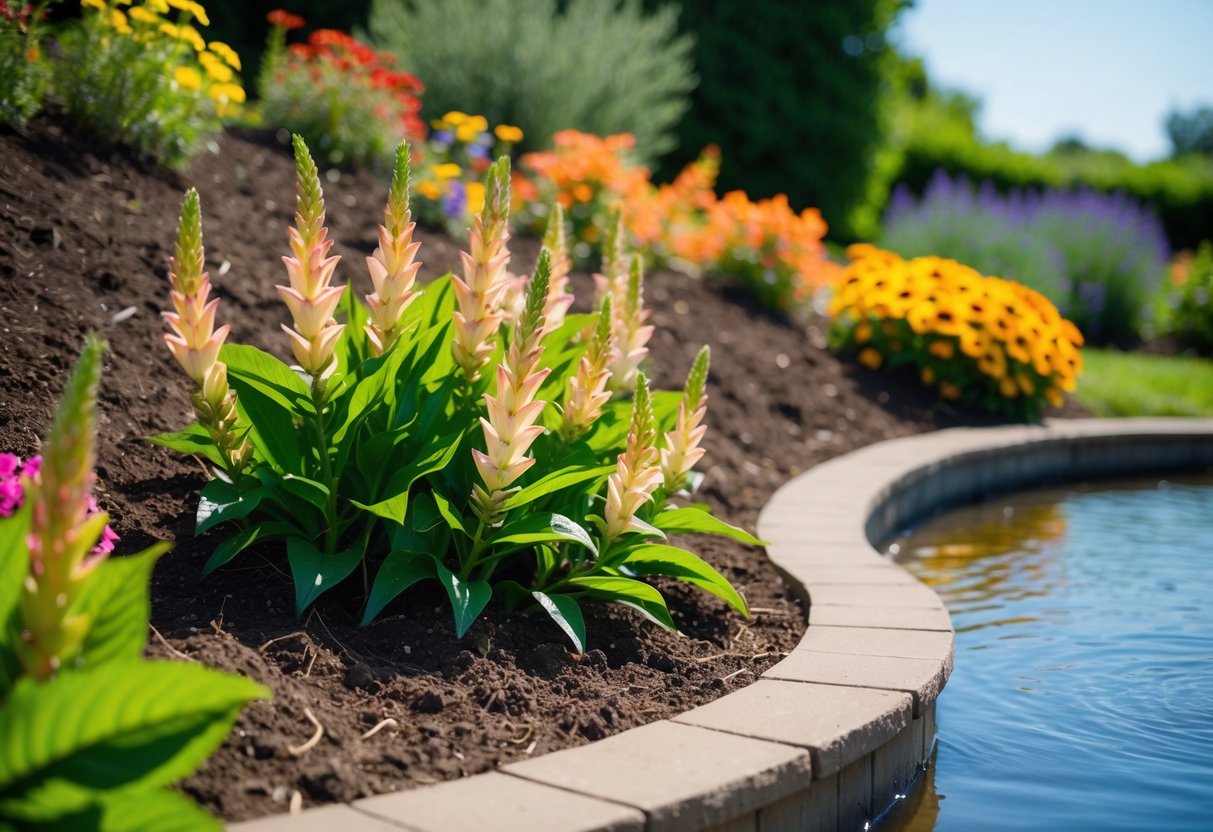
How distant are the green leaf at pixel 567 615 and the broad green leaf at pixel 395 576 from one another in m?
0.31

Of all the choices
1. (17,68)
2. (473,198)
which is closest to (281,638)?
(17,68)

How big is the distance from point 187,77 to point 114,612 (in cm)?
388

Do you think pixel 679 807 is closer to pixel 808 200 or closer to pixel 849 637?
pixel 849 637

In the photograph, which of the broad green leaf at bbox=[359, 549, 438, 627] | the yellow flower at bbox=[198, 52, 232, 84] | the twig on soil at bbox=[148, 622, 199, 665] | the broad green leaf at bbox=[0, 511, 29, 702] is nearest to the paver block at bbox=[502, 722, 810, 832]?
the broad green leaf at bbox=[359, 549, 438, 627]

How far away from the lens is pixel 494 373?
3125 mm

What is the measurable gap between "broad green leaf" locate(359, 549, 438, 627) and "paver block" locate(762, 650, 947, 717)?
0.95 meters

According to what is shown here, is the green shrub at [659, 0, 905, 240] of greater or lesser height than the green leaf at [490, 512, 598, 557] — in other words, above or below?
above

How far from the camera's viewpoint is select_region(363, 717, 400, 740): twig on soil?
92.0 inches

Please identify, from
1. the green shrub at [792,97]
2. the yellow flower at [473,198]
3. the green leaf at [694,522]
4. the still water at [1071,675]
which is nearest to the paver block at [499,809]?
the still water at [1071,675]

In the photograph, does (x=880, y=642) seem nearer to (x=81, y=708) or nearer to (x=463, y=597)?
(x=463, y=597)

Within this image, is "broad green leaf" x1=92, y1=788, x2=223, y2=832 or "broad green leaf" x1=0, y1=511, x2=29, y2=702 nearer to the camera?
"broad green leaf" x1=92, y1=788, x2=223, y2=832

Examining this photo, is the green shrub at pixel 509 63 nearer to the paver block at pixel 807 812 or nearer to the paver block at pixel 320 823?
the paver block at pixel 807 812

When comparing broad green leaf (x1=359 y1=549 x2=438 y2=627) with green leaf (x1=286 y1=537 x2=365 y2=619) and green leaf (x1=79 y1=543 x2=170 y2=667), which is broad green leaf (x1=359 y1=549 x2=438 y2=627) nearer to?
green leaf (x1=286 y1=537 x2=365 y2=619)

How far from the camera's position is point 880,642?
3.10m
